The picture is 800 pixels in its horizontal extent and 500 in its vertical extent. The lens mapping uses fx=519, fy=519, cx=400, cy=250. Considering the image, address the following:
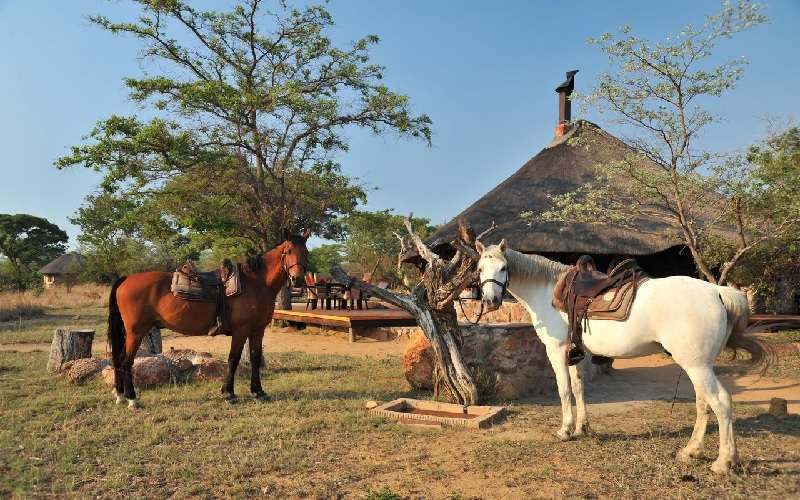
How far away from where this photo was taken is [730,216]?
9641 millimetres

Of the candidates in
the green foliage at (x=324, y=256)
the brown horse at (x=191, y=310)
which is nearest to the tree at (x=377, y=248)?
the green foliage at (x=324, y=256)

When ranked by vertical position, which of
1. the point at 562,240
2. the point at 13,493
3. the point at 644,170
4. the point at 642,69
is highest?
the point at 642,69

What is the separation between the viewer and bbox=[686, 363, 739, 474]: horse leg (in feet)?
12.4

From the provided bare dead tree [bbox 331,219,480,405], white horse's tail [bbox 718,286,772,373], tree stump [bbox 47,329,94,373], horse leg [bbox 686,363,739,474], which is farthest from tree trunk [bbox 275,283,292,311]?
horse leg [bbox 686,363,739,474]

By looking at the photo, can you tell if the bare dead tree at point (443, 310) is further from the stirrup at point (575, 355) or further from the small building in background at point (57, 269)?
the small building in background at point (57, 269)

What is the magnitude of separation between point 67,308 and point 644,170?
76.2 feet

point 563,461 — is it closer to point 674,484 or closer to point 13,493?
point 674,484

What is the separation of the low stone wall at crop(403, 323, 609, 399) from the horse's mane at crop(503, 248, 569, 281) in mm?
1854

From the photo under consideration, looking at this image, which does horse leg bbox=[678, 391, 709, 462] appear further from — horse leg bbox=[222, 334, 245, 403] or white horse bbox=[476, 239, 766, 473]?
horse leg bbox=[222, 334, 245, 403]

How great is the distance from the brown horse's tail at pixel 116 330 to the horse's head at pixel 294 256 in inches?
79.6

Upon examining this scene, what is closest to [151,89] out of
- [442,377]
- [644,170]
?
[442,377]

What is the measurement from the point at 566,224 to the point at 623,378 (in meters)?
5.34

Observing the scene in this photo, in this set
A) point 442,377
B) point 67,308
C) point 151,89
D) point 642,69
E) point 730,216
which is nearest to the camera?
point 442,377

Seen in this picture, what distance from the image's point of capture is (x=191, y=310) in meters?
6.15
